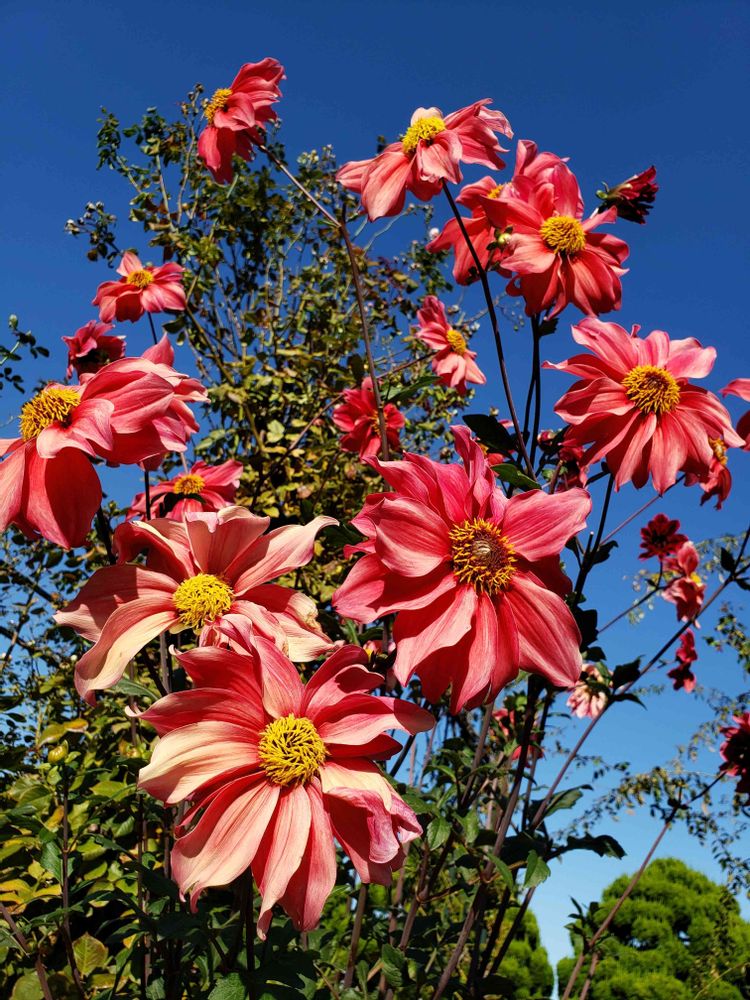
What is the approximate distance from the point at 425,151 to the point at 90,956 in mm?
2200

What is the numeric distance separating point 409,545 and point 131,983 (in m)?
1.66

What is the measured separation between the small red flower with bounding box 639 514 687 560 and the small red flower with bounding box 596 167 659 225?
1.37 metres

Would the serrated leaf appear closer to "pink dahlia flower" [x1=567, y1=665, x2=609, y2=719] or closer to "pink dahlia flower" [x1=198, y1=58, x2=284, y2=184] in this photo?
"pink dahlia flower" [x1=198, y1=58, x2=284, y2=184]

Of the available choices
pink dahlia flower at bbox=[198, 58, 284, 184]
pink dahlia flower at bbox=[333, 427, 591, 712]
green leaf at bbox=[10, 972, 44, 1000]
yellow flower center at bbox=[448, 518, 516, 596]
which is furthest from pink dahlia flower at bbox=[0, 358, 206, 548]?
green leaf at bbox=[10, 972, 44, 1000]

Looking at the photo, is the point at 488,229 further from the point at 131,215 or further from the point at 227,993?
the point at 131,215

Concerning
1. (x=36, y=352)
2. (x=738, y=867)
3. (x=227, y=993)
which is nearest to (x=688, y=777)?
(x=738, y=867)

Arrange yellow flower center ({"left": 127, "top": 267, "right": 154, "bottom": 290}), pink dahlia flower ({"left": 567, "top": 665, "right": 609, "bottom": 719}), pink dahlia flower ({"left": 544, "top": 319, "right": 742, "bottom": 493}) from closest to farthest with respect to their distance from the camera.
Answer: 1. pink dahlia flower ({"left": 544, "top": 319, "right": 742, "bottom": 493})
2. yellow flower center ({"left": 127, "top": 267, "right": 154, "bottom": 290})
3. pink dahlia flower ({"left": 567, "top": 665, "right": 609, "bottom": 719})

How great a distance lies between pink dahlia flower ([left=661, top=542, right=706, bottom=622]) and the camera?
9.05ft

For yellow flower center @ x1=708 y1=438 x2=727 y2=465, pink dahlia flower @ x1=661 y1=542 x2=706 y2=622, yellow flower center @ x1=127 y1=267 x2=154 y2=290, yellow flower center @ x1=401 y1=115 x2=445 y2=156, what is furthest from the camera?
pink dahlia flower @ x1=661 y1=542 x2=706 y2=622

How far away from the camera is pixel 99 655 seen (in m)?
1.10

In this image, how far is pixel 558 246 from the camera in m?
1.56

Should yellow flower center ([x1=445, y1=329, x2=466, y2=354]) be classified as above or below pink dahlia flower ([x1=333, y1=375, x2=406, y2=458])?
above

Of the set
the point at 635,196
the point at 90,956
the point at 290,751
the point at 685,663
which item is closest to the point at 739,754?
the point at 685,663

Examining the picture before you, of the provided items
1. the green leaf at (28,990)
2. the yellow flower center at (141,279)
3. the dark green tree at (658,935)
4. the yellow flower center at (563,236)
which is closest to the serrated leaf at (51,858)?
the green leaf at (28,990)
